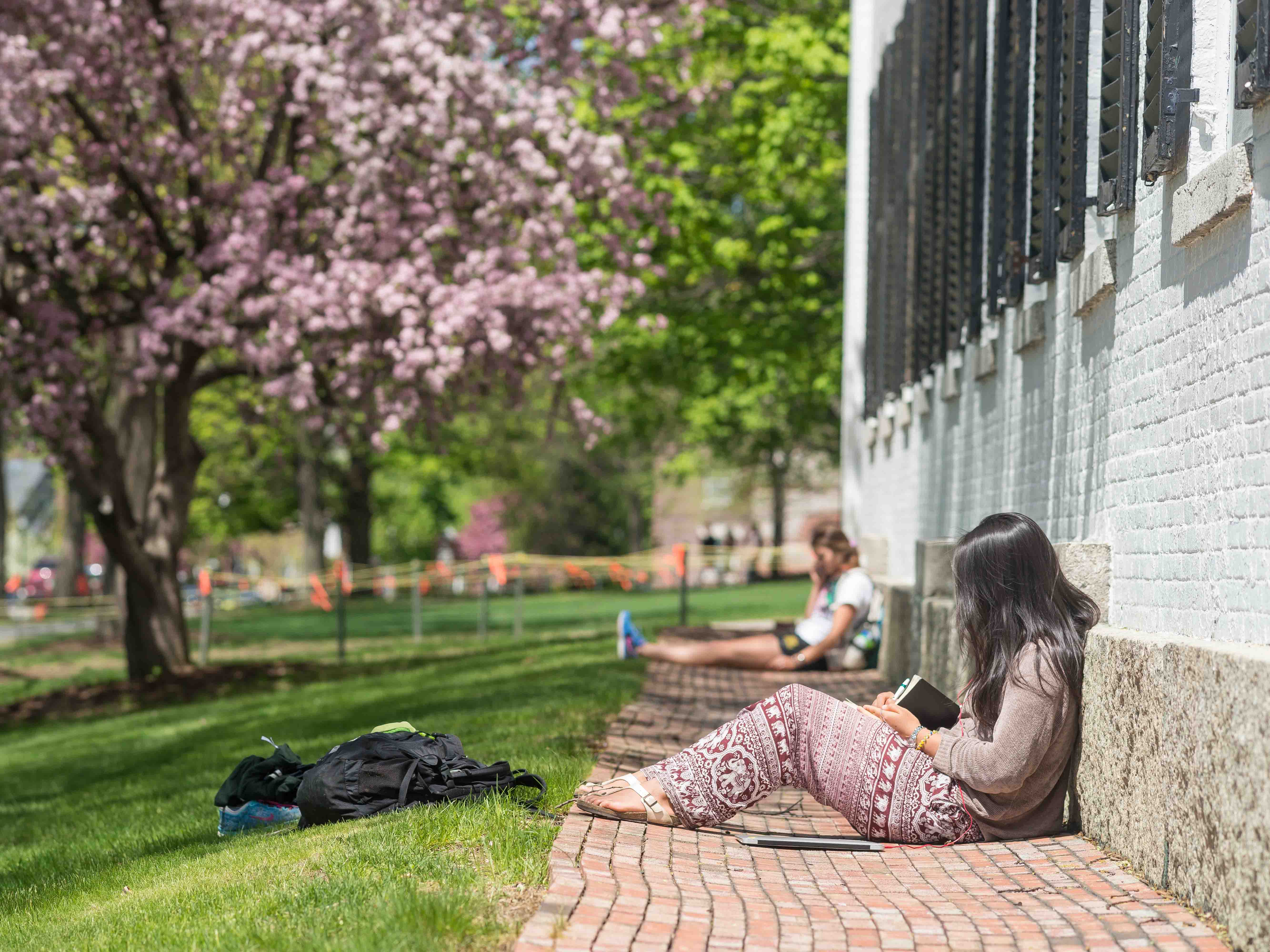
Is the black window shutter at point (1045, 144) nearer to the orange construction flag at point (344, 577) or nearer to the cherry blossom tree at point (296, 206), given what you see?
the cherry blossom tree at point (296, 206)

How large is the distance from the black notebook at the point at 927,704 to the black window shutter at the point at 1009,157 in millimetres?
3240

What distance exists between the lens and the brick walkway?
4.22 m

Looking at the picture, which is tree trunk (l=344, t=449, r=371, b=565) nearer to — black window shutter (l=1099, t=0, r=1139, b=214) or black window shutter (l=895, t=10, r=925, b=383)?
black window shutter (l=895, t=10, r=925, b=383)

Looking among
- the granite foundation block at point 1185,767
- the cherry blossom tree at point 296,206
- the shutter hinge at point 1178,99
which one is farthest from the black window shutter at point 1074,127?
the cherry blossom tree at point 296,206

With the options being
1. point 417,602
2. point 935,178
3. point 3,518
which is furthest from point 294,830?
point 3,518

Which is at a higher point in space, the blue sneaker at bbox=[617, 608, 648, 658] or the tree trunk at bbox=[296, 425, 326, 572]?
the tree trunk at bbox=[296, 425, 326, 572]

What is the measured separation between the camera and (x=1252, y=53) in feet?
14.9

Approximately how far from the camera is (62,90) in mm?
13688

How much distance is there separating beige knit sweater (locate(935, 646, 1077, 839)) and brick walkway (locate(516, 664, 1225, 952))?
108mm

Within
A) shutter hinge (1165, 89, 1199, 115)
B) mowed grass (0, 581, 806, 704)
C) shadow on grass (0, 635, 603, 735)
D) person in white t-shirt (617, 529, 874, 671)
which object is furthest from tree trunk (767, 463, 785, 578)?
shutter hinge (1165, 89, 1199, 115)

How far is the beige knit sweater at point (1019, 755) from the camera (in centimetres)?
540

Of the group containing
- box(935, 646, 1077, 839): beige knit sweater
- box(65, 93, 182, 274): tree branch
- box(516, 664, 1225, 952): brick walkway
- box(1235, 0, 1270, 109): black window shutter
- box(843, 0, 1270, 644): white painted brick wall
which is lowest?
box(516, 664, 1225, 952): brick walkway

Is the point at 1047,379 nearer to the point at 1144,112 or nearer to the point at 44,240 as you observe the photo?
the point at 1144,112

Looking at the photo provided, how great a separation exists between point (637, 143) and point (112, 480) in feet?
20.3
